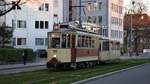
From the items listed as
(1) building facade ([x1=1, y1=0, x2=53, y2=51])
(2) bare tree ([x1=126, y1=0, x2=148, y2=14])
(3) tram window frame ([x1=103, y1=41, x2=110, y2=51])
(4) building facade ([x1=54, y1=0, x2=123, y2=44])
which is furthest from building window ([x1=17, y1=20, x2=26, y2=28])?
(3) tram window frame ([x1=103, y1=41, x2=110, y2=51])

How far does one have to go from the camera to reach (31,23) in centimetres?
8481

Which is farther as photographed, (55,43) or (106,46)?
(106,46)

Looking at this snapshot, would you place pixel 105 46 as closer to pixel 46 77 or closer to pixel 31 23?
pixel 46 77

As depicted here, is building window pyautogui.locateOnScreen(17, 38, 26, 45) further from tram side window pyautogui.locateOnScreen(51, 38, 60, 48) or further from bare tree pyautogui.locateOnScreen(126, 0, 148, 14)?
tram side window pyautogui.locateOnScreen(51, 38, 60, 48)

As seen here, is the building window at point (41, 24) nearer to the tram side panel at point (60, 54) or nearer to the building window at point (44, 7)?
the building window at point (44, 7)

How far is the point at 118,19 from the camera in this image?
132250mm

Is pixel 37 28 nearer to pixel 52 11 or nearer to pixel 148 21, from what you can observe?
pixel 52 11

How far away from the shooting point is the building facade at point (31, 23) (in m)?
81.9

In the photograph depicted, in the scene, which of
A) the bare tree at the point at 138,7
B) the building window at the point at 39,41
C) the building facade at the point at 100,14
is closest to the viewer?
the building window at the point at 39,41

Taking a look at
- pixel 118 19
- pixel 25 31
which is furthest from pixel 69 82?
pixel 118 19

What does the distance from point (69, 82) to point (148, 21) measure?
122591mm

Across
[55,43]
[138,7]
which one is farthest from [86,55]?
[138,7]

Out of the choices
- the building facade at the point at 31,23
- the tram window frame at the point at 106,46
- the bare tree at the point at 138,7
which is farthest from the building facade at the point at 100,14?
the tram window frame at the point at 106,46

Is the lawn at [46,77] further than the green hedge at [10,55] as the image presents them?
No
